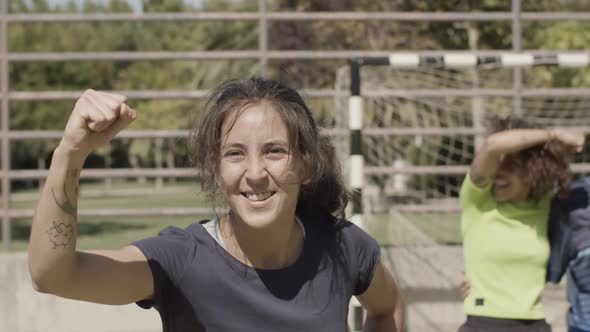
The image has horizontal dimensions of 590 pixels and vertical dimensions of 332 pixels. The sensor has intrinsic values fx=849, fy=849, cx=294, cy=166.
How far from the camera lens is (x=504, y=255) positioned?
12.0 feet

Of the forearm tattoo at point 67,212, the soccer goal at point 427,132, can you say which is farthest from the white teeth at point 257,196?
the soccer goal at point 427,132

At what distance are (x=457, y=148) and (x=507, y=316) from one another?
484 centimetres

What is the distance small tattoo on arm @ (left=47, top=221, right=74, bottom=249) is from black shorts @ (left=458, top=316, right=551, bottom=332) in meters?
2.34

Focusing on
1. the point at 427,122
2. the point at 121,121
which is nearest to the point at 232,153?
the point at 121,121

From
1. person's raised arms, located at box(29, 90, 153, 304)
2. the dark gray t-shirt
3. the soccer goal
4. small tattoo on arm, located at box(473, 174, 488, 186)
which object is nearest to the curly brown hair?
small tattoo on arm, located at box(473, 174, 488, 186)

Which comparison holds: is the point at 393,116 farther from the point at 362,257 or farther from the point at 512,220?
the point at 362,257

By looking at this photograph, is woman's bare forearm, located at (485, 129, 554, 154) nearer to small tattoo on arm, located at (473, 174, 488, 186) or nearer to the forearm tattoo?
small tattoo on arm, located at (473, 174, 488, 186)

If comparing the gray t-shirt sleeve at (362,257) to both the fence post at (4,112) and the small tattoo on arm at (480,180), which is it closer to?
the small tattoo on arm at (480,180)

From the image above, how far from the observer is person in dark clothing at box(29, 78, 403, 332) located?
185 cm

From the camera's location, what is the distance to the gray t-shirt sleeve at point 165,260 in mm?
1946

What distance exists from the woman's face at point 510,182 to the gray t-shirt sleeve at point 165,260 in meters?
2.02

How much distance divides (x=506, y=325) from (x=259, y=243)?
72.7 inches

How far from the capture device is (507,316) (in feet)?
11.7

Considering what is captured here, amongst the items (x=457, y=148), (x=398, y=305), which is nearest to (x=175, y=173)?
(x=457, y=148)
